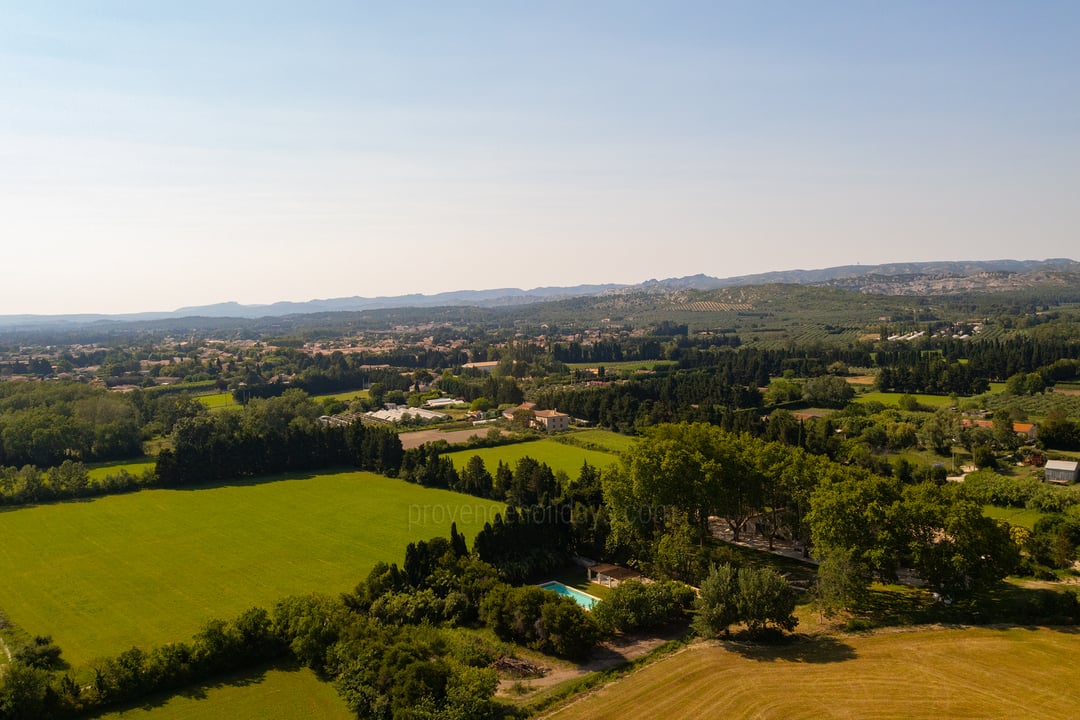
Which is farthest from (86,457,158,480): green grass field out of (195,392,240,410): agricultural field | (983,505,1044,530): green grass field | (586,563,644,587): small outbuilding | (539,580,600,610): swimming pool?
(983,505,1044,530): green grass field

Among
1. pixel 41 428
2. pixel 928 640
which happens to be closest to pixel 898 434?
pixel 928 640

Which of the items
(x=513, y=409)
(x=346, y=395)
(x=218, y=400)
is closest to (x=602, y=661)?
(x=513, y=409)

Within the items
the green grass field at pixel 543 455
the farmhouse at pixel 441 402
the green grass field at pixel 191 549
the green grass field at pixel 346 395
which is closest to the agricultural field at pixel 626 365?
the farmhouse at pixel 441 402

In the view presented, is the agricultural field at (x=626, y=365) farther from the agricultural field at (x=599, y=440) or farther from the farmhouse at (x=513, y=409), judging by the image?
the agricultural field at (x=599, y=440)

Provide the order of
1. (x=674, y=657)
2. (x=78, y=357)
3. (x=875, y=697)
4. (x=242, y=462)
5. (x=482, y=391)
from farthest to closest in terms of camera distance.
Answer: (x=78, y=357) → (x=482, y=391) → (x=242, y=462) → (x=674, y=657) → (x=875, y=697)

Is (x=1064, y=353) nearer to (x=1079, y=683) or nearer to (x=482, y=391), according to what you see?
(x=482, y=391)

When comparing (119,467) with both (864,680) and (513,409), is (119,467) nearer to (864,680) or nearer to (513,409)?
(513,409)
